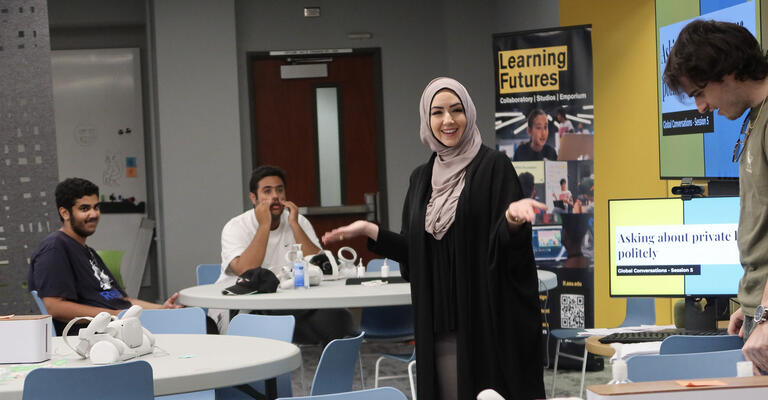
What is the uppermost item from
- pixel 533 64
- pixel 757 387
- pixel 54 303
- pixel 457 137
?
pixel 533 64

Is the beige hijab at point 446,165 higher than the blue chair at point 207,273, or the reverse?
the beige hijab at point 446,165

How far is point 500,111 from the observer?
238 inches

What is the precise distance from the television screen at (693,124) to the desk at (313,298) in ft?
5.21

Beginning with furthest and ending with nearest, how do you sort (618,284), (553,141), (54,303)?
(553,141), (54,303), (618,284)

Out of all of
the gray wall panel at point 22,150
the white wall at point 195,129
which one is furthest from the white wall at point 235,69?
the gray wall panel at point 22,150

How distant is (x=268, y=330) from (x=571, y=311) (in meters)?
2.84

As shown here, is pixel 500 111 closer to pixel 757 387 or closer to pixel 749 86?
pixel 749 86

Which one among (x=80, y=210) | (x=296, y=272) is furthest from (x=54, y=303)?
(x=296, y=272)

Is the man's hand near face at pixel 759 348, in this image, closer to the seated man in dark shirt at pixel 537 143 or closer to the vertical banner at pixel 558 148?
the vertical banner at pixel 558 148

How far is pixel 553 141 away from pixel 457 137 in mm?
3288

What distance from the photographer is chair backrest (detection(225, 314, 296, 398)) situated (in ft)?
11.1

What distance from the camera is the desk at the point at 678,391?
1132mm

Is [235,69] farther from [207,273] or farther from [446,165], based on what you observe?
[446,165]

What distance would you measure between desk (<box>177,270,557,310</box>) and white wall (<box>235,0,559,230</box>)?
168 inches
